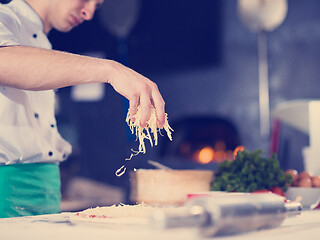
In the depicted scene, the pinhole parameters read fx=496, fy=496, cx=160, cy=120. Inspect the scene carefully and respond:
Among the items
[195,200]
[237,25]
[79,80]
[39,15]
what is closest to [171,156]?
[237,25]

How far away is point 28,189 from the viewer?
1.68 meters

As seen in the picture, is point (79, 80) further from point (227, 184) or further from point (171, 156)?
point (171, 156)

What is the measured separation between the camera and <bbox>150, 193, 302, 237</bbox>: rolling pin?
76cm

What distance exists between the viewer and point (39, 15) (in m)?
1.85

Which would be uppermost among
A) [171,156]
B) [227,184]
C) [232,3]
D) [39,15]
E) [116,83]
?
[232,3]

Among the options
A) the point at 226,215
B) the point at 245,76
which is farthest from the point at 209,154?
the point at 226,215

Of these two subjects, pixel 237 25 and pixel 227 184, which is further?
pixel 237 25

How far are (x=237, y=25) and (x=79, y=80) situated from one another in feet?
14.5

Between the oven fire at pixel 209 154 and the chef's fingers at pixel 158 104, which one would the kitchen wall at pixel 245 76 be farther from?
the chef's fingers at pixel 158 104

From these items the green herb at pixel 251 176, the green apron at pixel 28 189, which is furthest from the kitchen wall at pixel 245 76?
the green apron at pixel 28 189

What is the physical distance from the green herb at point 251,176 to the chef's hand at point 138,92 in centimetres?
55

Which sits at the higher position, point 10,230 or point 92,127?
point 10,230

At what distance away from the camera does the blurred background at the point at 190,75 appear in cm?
519

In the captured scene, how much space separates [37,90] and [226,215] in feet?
2.24
